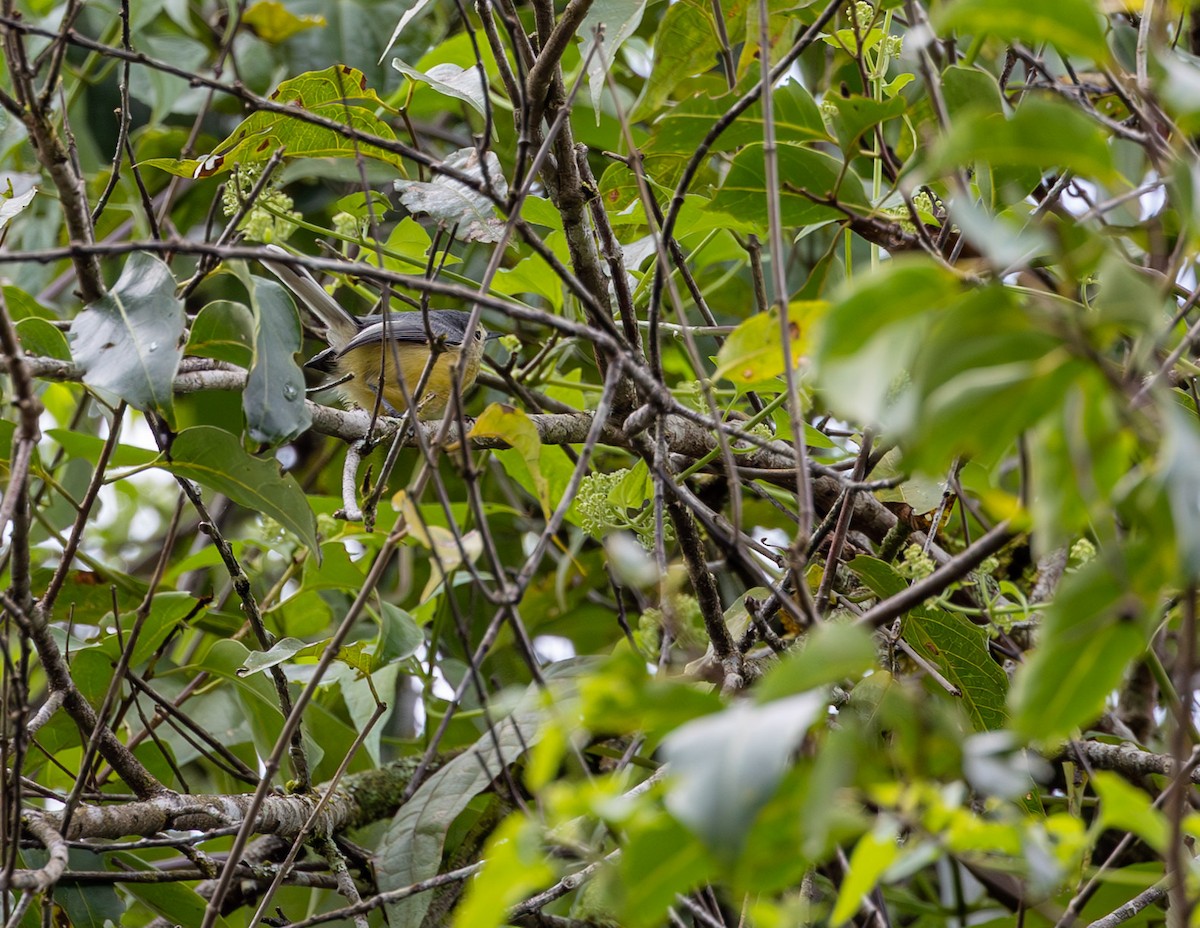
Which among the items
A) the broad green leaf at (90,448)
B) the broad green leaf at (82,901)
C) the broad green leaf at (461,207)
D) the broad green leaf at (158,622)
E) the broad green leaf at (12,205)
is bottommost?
the broad green leaf at (82,901)

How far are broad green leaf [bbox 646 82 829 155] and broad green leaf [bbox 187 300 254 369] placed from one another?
0.91m

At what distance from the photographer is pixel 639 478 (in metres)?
2.47

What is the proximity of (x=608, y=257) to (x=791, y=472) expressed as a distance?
621 mm

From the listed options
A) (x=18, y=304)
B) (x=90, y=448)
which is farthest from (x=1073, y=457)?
(x=90, y=448)

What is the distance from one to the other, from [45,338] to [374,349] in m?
2.50

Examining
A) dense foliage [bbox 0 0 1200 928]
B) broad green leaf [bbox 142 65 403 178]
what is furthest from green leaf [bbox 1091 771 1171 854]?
broad green leaf [bbox 142 65 403 178]

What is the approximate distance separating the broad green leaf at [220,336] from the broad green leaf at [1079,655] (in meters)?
1.73

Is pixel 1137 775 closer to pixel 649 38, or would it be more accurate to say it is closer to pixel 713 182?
pixel 713 182

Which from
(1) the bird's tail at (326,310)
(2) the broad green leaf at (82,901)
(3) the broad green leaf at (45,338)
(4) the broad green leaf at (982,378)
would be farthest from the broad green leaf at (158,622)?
(4) the broad green leaf at (982,378)

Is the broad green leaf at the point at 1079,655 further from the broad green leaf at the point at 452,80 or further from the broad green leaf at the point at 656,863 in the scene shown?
the broad green leaf at the point at 452,80

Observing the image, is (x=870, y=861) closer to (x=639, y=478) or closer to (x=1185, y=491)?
(x=1185, y=491)

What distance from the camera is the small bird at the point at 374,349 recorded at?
4153mm

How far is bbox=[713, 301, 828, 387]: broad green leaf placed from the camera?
1521 mm

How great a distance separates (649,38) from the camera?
4355 millimetres
